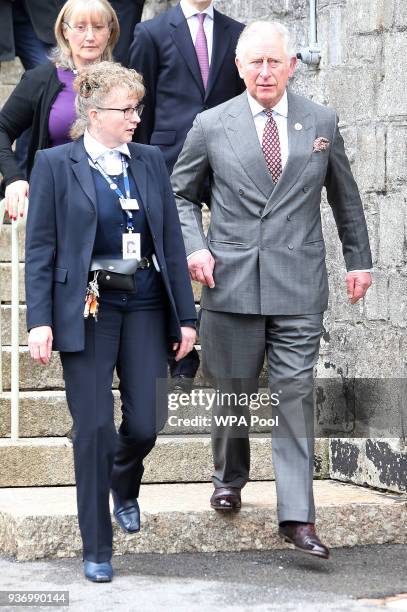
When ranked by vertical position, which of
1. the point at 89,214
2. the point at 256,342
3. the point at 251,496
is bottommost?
the point at 251,496

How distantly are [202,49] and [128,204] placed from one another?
1834 millimetres

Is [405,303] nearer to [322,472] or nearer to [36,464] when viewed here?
[322,472]

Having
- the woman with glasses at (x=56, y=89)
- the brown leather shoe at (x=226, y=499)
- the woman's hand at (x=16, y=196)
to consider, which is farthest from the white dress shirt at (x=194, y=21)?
the brown leather shoe at (x=226, y=499)

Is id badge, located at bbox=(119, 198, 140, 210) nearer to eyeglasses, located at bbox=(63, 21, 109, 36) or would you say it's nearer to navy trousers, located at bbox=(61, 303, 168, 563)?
navy trousers, located at bbox=(61, 303, 168, 563)

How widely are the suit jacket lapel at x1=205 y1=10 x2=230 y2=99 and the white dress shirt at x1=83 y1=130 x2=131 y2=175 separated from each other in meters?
1.50

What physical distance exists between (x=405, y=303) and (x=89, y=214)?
1705 mm

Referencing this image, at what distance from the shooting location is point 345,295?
6953mm

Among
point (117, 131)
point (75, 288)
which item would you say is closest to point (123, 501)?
point (75, 288)

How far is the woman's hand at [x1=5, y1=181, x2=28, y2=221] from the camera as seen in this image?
256 inches

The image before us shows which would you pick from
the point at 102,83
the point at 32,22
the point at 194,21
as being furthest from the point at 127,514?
the point at 32,22

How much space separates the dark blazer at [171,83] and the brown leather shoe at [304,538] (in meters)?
1.96

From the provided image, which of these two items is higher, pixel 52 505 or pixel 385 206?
pixel 385 206

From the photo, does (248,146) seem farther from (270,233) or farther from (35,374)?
(35,374)

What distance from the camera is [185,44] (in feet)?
22.6
